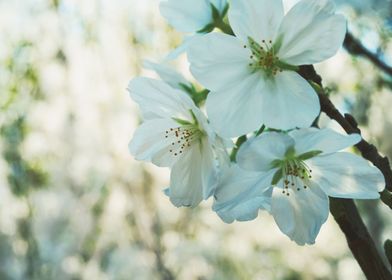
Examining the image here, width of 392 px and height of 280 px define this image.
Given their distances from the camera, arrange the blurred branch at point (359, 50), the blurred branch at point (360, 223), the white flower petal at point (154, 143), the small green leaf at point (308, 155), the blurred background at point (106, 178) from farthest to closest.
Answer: the blurred background at point (106, 178), the blurred branch at point (359, 50), the white flower petal at point (154, 143), the small green leaf at point (308, 155), the blurred branch at point (360, 223)

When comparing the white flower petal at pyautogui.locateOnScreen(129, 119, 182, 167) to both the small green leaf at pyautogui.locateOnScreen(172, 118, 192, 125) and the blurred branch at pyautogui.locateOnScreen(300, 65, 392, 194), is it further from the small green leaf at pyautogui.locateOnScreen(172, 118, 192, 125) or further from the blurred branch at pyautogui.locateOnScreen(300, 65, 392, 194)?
the blurred branch at pyautogui.locateOnScreen(300, 65, 392, 194)

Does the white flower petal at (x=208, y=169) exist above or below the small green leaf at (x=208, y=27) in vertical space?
below

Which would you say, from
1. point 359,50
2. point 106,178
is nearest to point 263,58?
point 359,50

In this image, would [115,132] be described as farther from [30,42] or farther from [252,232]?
[252,232]

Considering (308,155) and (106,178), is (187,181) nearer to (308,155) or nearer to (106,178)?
(308,155)

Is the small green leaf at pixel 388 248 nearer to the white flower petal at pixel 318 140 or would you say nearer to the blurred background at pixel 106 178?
the white flower petal at pixel 318 140

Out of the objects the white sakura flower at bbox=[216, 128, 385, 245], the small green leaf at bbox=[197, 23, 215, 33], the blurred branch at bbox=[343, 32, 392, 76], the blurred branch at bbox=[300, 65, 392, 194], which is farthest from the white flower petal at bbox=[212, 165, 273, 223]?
the blurred branch at bbox=[343, 32, 392, 76]

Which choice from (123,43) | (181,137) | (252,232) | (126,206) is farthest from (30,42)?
(181,137)

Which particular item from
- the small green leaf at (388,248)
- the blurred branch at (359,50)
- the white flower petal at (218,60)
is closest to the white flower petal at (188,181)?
the white flower petal at (218,60)

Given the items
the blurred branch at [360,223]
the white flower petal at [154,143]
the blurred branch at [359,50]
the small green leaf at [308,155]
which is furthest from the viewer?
the blurred branch at [359,50]
